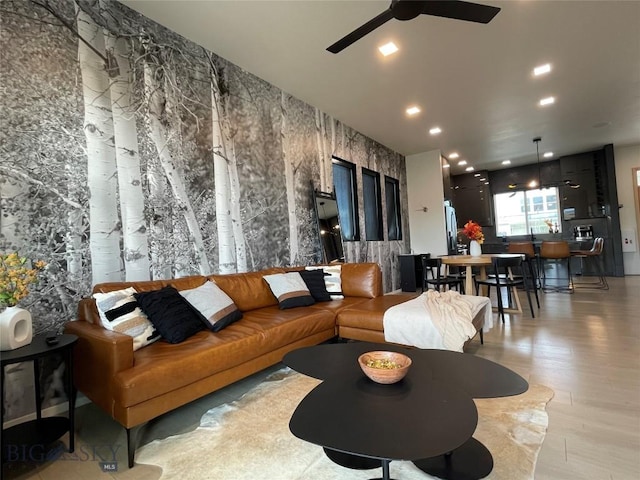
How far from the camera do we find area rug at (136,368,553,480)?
4.64 ft

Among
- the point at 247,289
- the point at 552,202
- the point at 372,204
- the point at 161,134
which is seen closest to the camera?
the point at 161,134

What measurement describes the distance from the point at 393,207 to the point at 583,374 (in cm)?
502

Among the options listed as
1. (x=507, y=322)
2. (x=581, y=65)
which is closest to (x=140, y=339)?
(x=507, y=322)

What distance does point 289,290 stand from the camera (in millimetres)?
3104

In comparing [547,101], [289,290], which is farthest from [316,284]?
[547,101]

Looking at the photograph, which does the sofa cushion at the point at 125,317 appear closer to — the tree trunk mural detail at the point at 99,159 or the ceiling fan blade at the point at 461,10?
the tree trunk mural detail at the point at 99,159

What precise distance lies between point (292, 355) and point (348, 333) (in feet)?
3.82

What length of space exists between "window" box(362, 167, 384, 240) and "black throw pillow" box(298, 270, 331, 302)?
102 inches

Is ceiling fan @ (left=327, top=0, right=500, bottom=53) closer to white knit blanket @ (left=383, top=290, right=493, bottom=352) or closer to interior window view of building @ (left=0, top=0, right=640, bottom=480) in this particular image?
interior window view of building @ (left=0, top=0, right=640, bottom=480)

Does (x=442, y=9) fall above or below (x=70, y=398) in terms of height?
above

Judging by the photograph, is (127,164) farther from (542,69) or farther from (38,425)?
(542,69)

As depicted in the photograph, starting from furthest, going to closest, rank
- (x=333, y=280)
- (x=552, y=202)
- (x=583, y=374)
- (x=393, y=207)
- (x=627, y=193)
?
1. (x=552, y=202)
2. (x=627, y=193)
3. (x=393, y=207)
4. (x=333, y=280)
5. (x=583, y=374)

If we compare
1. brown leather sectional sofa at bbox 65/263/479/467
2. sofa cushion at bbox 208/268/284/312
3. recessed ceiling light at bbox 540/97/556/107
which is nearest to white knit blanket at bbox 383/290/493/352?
brown leather sectional sofa at bbox 65/263/479/467

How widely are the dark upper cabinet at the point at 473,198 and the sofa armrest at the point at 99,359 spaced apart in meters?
9.49
